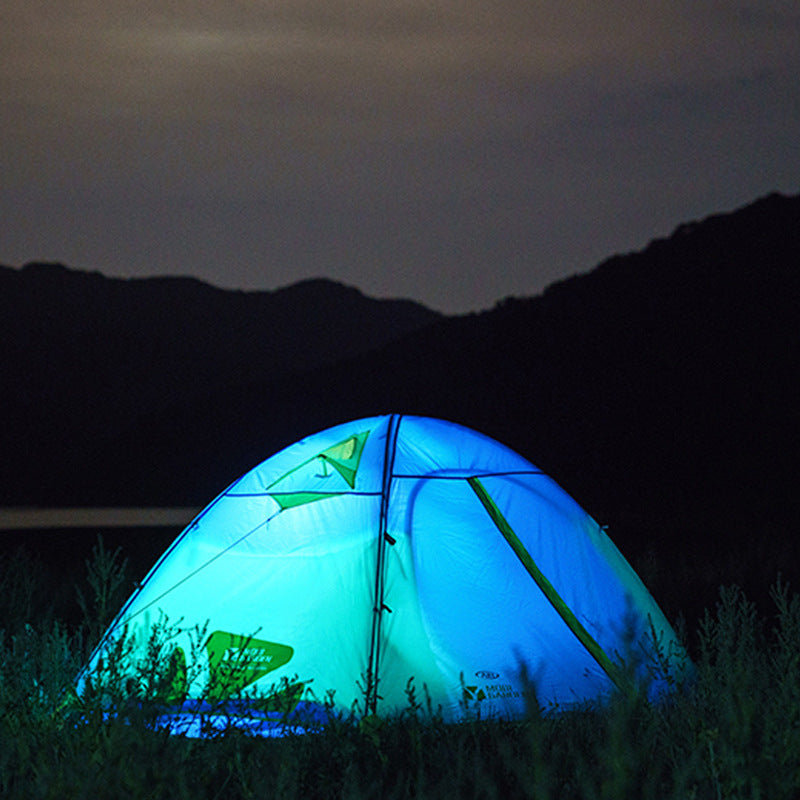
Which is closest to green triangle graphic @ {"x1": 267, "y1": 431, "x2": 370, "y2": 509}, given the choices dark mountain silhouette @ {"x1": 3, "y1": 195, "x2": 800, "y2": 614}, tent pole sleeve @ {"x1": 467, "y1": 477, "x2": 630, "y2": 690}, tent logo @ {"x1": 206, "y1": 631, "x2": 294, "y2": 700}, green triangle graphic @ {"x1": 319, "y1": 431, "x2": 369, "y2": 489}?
green triangle graphic @ {"x1": 319, "y1": 431, "x2": 369, "y2": 489}

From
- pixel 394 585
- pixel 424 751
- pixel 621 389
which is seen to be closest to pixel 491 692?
pixel 394 585

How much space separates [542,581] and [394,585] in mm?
939

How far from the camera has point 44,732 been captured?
5.11m

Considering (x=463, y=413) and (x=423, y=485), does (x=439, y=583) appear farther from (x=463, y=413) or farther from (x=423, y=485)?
(x=463, y=413)

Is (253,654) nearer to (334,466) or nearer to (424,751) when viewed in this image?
(334,466)

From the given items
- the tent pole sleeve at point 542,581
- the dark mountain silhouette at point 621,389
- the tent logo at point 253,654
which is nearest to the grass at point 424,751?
the tent pole sleeve at point 542,581

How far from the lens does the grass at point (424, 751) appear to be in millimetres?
3709

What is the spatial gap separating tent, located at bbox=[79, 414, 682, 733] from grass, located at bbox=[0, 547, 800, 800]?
36 cm

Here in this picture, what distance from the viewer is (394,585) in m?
6.55

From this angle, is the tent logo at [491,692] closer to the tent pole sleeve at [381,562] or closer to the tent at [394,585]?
the tent at [394,585]

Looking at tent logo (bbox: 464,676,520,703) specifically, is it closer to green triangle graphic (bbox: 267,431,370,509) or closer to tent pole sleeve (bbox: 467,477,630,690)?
tent pole sleeve (bbox: 467,477,630,690)

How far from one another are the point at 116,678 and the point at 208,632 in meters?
2.47

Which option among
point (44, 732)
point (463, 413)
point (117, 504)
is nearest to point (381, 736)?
point (44, 732)

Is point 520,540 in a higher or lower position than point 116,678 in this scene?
higher
